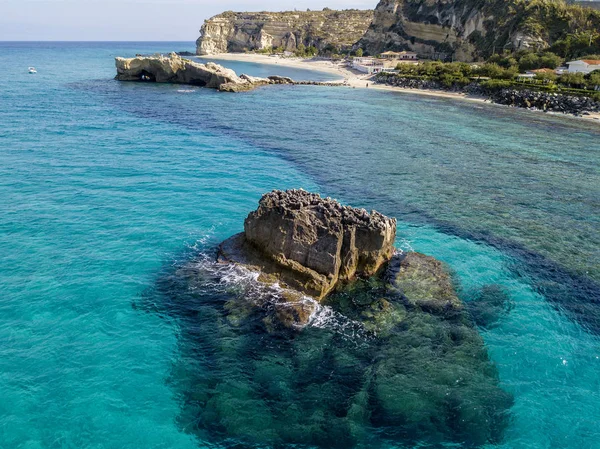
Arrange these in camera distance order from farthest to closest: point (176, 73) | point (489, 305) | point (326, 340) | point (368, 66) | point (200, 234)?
1. point (368, 66)
2. point (176, 73)
3. point (200, 234)
4. point (489, 305)
5. point (326, 340)

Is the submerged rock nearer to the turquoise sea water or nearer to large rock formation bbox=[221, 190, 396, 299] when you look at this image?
the turquoise sea water

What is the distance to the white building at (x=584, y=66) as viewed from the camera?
83.5 meters

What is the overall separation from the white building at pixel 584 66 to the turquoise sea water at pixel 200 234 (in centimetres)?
2952

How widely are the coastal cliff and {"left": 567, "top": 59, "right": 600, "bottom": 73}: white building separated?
22.5 meters

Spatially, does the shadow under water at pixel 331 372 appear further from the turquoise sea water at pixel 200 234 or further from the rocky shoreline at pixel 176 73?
the rocky shoreline at pixel 176 73

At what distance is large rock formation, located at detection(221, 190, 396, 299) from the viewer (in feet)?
67.1

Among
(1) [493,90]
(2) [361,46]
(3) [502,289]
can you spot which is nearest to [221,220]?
(3) [502,289]

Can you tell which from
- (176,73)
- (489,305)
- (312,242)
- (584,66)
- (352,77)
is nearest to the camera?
(312,242)

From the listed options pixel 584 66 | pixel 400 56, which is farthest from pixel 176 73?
pixel 584 66

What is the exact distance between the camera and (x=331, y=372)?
1605cm

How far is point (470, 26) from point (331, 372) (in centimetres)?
14183

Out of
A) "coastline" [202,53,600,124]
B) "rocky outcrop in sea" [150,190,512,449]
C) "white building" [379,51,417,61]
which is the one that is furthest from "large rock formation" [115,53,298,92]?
"rocky outcrop in sea" [150,190,512,449]

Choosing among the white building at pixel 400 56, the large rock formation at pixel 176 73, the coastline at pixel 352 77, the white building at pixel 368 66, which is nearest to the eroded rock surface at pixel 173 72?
the large rock formation at pixel 176 73

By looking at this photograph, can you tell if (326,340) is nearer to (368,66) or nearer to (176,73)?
(176,73)
